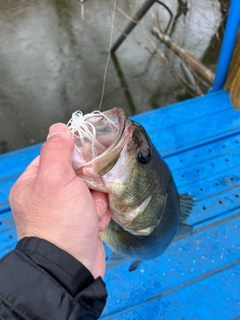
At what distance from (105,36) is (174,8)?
125 cm

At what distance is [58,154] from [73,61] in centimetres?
367

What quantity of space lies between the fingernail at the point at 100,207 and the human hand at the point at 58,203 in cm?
4

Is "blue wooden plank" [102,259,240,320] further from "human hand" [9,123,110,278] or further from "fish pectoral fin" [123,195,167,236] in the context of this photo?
"human hand" [9,123,110,278]

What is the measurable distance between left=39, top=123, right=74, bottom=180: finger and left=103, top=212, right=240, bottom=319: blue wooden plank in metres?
0.98

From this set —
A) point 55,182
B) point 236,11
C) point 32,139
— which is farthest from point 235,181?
point 32,139

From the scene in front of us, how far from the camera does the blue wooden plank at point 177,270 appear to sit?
5.22ft

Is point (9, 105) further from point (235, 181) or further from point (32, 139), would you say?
point (235, 181)

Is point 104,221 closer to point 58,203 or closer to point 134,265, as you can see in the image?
point 58,203

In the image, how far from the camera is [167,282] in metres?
1.64

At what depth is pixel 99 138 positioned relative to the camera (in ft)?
3.18

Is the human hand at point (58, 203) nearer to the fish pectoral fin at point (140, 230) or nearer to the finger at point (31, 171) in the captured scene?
the finger at point (31, 171)

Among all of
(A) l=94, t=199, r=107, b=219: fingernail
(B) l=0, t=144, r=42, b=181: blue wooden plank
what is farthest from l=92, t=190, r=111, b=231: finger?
(B) l=0, t=144, r=42, b=181: blue wooden plank

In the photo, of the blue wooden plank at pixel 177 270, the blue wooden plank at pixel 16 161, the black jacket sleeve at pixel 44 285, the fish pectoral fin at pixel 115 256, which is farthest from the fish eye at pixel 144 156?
the blue wooden plank at pixel 16 161

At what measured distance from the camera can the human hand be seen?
89 centimetres
